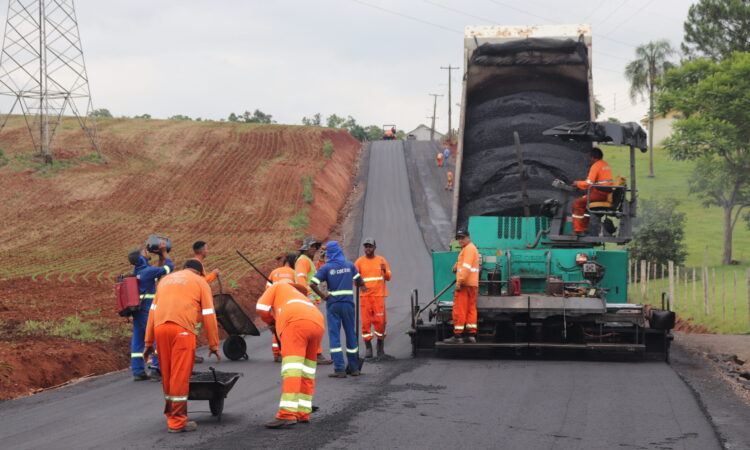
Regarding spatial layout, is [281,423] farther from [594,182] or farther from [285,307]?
[594,182]

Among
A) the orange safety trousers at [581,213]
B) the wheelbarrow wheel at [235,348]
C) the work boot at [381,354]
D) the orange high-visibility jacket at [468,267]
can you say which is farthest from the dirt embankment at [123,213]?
the orange safety trousers at [581,213]

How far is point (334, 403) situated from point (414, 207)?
34.9 meters

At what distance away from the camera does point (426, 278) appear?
92.6ft

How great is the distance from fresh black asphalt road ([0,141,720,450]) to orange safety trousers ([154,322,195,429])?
7.8 inches

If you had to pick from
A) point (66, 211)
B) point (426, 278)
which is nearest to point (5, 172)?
point (66, 211)

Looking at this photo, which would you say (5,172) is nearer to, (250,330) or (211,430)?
(250,330)

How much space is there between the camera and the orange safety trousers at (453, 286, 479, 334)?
12.1 metres

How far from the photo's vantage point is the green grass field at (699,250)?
19.0 metres

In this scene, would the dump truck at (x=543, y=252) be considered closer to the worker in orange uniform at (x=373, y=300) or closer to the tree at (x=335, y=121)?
the worker in orange uniform at (x=373, y=300)

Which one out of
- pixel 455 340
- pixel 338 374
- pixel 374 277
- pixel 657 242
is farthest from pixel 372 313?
pixel 657 242

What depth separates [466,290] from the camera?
1207 cm

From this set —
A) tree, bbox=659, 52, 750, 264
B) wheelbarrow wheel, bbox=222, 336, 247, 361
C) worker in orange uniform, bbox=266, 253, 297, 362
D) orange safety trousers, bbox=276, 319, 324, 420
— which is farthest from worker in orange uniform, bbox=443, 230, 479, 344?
tree, bbox=659, 52, 750, 264

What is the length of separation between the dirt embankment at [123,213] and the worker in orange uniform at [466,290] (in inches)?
206

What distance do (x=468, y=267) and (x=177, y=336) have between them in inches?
203
